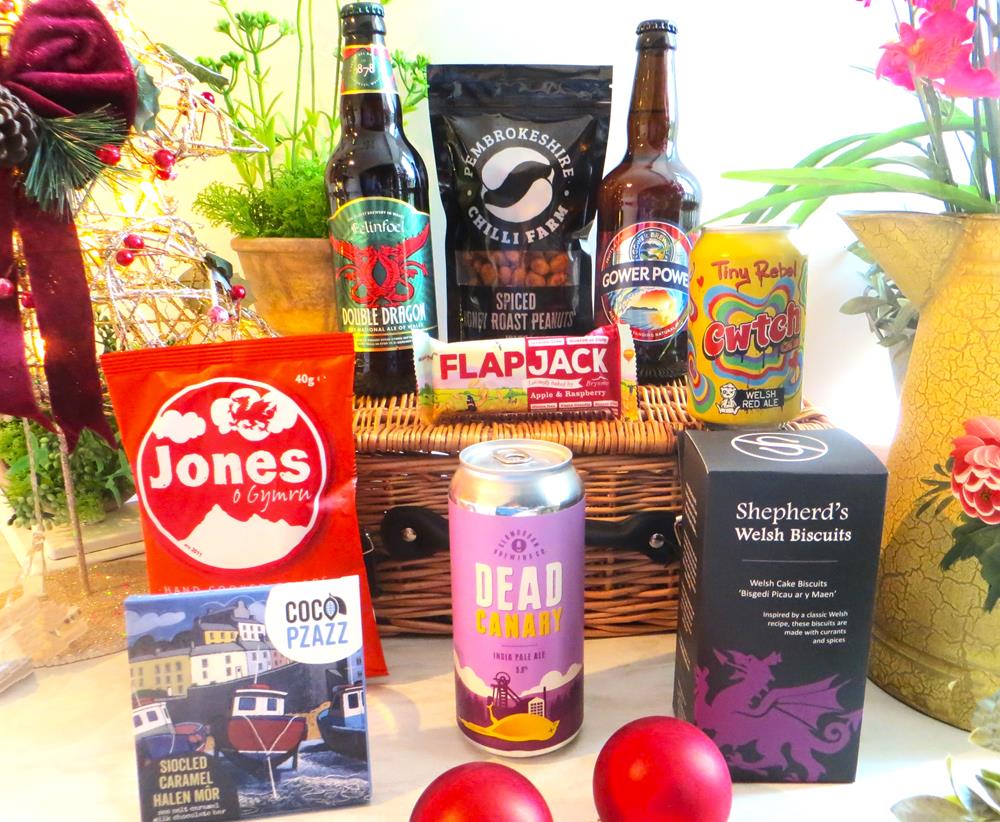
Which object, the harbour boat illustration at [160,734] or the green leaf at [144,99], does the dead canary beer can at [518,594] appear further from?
the green leaf at [144,99]

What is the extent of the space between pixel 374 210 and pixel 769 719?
57 centimetres

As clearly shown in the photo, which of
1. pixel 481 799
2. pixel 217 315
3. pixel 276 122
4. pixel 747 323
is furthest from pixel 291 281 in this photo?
pixel 481 799

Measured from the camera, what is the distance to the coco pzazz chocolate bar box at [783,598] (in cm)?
52

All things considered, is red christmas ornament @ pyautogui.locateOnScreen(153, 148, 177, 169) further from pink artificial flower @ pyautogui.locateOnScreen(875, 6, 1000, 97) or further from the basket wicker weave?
pink artificial flower @ pyautogui.locateOnScreen(875, 6, 1000, 97)

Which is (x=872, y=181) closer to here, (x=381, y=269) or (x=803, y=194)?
(x=803, y=194)

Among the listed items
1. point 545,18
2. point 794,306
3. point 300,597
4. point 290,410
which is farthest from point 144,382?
point 545,18

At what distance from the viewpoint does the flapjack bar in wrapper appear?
0.74 m

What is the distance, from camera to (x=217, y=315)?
0.70 metres

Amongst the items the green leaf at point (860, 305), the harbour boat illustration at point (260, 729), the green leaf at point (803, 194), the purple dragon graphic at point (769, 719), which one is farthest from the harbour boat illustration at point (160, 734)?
the green leaf at point (860, 305)

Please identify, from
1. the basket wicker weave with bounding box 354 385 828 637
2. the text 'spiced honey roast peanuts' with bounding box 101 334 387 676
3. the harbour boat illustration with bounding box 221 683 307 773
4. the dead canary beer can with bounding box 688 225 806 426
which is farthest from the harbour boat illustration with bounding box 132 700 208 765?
the dead canary beer can with bounding box 688 225 806 426

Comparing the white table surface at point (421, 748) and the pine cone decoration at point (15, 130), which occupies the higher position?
the pine cone decoration at point (15, 130)

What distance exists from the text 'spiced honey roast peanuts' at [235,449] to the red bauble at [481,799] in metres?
0.26

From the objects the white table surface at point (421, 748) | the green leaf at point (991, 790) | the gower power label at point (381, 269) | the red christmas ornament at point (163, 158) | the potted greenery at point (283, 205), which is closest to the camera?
the green leaf at point (991, 790)

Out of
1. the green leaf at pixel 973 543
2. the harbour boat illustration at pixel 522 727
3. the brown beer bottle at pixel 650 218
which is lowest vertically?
the harbour boat illustration at pixel 522 727
